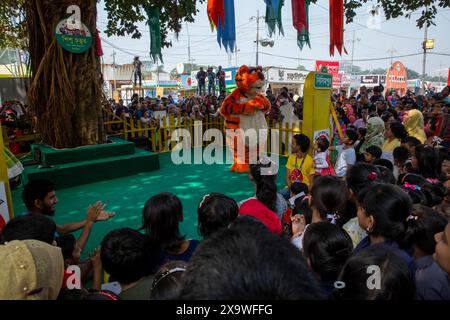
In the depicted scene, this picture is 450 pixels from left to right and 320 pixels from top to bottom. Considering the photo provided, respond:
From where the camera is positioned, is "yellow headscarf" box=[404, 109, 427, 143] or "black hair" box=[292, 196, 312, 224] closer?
"black hair" box=[292, 196, 312, 224]

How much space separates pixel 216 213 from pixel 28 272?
1345mm

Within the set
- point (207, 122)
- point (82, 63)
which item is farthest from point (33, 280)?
point (207, 122)

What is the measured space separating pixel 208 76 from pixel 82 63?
43.0ft

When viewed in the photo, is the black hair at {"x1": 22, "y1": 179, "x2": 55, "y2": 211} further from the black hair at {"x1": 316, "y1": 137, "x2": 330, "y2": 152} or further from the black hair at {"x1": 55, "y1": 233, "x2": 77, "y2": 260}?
the black hair at {"x1": 316, "y1": 137, "x2": 330, "y2": 152}

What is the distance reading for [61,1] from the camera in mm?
6473

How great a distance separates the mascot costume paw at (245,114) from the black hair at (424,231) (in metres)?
4.98

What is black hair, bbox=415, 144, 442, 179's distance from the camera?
11.0ft

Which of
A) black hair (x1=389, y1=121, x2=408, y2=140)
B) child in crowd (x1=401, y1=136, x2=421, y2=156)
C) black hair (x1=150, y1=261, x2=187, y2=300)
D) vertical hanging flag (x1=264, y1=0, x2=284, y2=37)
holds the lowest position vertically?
black hair (x1=150, y1=261, x2=187, y2=300)

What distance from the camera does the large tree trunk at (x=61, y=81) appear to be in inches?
262

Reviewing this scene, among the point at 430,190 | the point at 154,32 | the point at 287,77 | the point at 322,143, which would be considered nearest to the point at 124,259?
the point at 430,190

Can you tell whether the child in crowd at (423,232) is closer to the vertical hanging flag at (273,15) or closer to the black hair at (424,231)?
the black hair at (424,231)

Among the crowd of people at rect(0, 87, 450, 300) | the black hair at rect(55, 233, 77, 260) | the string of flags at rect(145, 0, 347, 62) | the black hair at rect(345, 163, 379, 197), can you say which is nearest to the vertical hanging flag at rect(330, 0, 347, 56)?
the string of flags at rect(145, 0, 347, 62)

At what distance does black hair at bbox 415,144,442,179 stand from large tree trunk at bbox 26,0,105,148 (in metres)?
6.23

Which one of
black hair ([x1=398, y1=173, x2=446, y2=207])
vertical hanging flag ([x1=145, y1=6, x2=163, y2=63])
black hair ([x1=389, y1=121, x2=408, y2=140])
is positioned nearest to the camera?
black hair ([x1=398, y1=173, x2=446, y2=207])
